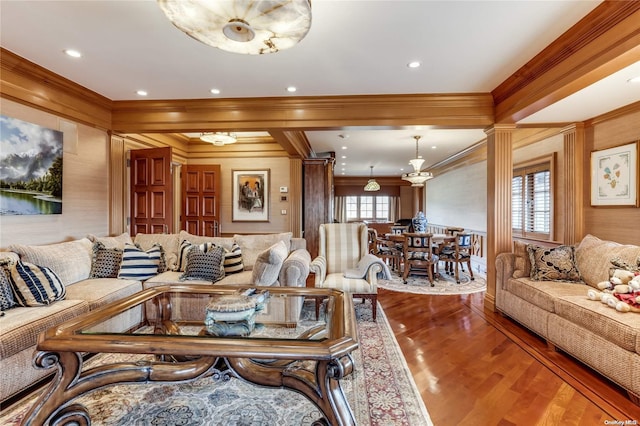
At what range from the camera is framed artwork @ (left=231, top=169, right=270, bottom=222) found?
596 centimetres

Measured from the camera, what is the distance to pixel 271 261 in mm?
2918

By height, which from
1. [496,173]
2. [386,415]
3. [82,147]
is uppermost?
[82,147]

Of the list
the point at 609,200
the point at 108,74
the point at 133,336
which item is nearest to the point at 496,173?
the point at 609,200

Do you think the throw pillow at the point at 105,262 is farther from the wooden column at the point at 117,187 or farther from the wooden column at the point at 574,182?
the wooden column at the point at 574,182

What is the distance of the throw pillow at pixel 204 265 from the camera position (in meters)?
3.20

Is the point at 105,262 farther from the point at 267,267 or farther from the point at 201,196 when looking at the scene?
the point at 201,196

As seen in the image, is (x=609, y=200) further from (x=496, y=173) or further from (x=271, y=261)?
(x=271, y=261)

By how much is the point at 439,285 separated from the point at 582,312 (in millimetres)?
2540

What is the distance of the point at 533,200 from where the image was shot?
4902 millimetres

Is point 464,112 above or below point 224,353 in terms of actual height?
above

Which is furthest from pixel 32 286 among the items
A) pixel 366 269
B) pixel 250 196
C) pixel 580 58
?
pixel 580 58

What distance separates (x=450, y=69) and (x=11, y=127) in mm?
4299

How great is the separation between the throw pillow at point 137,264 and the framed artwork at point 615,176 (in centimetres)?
548

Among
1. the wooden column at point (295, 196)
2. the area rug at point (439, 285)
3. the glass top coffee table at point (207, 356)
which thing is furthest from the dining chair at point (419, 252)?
the glass top coffee table at point (207, 356)
